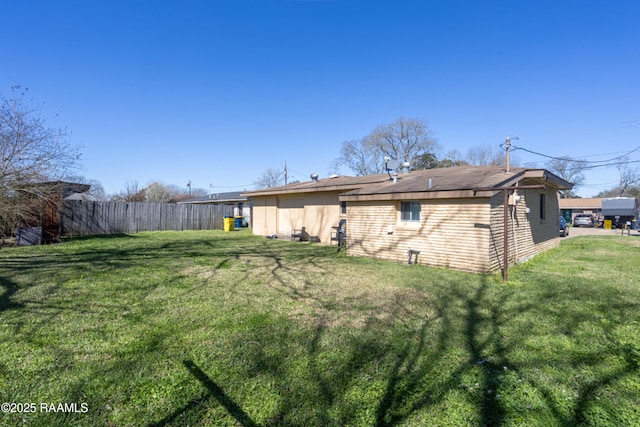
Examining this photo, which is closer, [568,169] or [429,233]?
[429,233]

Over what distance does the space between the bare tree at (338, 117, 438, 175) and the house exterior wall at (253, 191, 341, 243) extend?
2156 cm

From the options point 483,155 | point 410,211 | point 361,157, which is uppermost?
point 483,155

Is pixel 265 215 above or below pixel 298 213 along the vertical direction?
below

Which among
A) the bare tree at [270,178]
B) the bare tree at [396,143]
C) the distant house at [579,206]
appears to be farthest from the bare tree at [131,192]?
the distant house at [579,206]

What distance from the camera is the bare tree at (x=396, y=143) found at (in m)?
35.3

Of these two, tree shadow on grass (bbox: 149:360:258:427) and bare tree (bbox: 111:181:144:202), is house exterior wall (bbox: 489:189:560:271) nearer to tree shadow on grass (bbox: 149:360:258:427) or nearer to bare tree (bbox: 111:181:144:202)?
tree shadow on grass (bbox: 149:360:258:427)

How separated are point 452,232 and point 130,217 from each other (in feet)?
58.8

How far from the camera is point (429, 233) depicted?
8258 millimetres

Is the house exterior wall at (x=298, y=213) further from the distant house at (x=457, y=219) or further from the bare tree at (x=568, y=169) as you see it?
the bare tree at (x=568, y=169)

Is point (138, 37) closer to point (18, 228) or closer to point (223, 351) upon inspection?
point (18, 228)

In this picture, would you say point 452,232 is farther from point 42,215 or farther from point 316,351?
point 42,215

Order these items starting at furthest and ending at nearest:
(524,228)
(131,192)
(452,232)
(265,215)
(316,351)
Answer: (131,192) → (265,215) → (524,228) → (452,232) → (316,351)

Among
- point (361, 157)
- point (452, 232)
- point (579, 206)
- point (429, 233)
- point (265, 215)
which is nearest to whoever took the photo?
point (452, 232)

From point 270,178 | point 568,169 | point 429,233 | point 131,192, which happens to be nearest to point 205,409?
point 429,233
